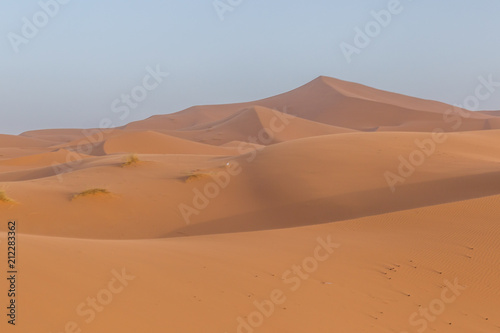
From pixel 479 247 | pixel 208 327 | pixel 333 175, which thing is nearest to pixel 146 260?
pixel 208 327

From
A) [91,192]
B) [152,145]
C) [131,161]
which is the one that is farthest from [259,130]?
[91,192]

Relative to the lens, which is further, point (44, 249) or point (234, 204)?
point (234, 204)

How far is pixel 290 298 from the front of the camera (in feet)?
15.0

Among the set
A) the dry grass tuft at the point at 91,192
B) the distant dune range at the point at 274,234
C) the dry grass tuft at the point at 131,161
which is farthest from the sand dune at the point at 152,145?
the dry grass tuft at the point at 91,192

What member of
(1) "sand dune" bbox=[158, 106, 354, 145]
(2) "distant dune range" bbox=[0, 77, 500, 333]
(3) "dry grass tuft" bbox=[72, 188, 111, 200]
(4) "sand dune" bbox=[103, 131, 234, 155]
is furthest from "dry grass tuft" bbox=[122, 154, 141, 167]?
(1) "sand dune" bbox=[158, 106, 354, 145]

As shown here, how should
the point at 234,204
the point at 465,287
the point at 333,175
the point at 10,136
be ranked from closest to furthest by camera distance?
the point at 465,287
the point at 234,204
the point at 333,175
the point at 10,136

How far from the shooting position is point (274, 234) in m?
Answer: 7.17

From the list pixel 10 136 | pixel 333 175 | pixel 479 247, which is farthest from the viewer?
pixel 10 136

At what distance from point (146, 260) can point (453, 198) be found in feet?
22.9

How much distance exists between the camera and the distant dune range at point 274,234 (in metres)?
4.12

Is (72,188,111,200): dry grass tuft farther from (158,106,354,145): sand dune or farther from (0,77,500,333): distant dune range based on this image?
(158,106,354,145): sand dune

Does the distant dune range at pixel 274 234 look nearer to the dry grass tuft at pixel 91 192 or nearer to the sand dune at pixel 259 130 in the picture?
the dry grass tuft at pixel 91 192

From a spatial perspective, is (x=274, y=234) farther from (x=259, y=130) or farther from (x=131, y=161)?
(x=259, y=130)

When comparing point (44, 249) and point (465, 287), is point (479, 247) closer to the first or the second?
point (465, 287)
